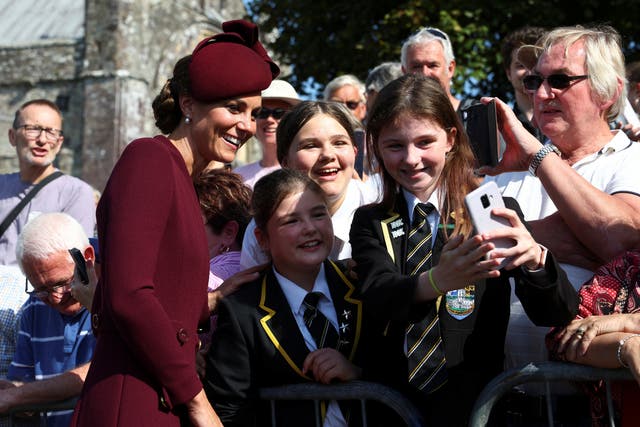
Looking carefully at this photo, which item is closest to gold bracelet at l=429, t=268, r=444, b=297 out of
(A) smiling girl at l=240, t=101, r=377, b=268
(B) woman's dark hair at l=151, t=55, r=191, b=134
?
(B) woman's dark hair at l=151, t=55, r=191, b=134

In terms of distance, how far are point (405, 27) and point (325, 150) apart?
1096 centimetres

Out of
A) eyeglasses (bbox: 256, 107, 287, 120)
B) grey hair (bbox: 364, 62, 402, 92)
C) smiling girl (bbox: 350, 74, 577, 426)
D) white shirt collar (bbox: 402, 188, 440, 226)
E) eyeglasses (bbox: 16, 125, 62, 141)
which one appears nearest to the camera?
smiling girl (bbox: 350, 74, 577, 426)

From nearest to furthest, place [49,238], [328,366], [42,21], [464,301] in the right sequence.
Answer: [464,301]
[328,366]
[49,238]
[42,21]

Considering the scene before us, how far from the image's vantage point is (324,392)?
317 centimetres

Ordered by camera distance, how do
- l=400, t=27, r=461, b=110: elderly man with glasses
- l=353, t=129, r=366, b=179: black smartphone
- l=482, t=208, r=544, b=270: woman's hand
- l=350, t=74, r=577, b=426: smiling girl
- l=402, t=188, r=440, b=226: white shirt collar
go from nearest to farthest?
l=482, t=208, r=544, b=270: woman's hand, l=350, t=74, r=577, b=426: smiling girl, l=402, t=188, r=440, b=226: white shirt collar, l=353, t=129, r=366, b=179: black smartphone, l=400, t=27, r=461, b=110: elderly man with glasses

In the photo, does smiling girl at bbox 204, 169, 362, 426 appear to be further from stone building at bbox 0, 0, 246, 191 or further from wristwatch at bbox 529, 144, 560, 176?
stone building at bbox 0, 0, 246, 191

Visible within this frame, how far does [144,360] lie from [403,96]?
140cm

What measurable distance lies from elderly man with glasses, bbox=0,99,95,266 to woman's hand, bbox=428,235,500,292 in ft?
13.4

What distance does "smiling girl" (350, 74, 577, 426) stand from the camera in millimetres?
2756

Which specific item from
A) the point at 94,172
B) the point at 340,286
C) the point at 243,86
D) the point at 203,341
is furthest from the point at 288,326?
the point at 94,172

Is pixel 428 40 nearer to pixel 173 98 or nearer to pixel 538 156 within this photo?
pixel 538 156

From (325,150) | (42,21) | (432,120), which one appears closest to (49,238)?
(325,150)

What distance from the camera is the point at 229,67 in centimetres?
308

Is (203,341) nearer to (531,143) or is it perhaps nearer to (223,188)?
(223,188)
